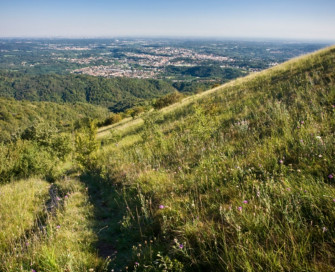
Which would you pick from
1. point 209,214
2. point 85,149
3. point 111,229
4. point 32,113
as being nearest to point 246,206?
point 209,214

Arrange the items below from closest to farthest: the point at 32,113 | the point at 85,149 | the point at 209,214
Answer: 1. the point at 209,214
2. the point at 85,149
3. the point at 32,113

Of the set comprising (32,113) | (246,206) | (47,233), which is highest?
(246,206)

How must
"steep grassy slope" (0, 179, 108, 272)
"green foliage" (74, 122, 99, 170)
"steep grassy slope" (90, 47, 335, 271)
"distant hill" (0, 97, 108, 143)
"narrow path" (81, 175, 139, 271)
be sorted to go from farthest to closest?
"distant hill" (0, 97, 108, 143) → "green foliage" (74, 122, 99, 170) → "narrow path" (81, 175, 139, 271) → "steep grassy slope" (0, 179, 108, 272) → "steep grassy slope" (90, 47, 335, 271)

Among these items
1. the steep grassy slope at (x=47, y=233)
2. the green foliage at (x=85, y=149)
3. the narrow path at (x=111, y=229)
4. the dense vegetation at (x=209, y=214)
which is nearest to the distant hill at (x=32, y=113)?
the green foliage at (x=85, y=149)

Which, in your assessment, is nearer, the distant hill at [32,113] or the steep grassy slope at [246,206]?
the steep grassy slope at [246,206]

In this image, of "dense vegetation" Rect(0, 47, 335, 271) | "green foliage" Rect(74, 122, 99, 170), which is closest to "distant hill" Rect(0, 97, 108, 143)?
"green foliage" Rect(74, 122, 99, 170)

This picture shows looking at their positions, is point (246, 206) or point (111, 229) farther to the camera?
point (111, 229)

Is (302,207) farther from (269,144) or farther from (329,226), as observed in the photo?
(269,144)

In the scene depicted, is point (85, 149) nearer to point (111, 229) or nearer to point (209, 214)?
point (111, 229)

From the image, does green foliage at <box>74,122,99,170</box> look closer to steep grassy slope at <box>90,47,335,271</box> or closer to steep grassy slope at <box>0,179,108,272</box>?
steep grassy slope at <box>0,179,108,272</box>

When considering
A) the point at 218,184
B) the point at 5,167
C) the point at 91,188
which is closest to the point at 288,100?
the point at 218,184

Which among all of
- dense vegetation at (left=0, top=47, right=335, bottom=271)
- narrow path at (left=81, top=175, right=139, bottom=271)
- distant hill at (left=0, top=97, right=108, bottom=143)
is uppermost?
dense vegetation at (left=0, top=47, right=335, bottom=271)

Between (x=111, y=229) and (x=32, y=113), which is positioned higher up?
(x=111, y=229)

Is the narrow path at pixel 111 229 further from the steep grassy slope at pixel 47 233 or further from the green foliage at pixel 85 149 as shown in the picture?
the green foliage at pixel 85 149
